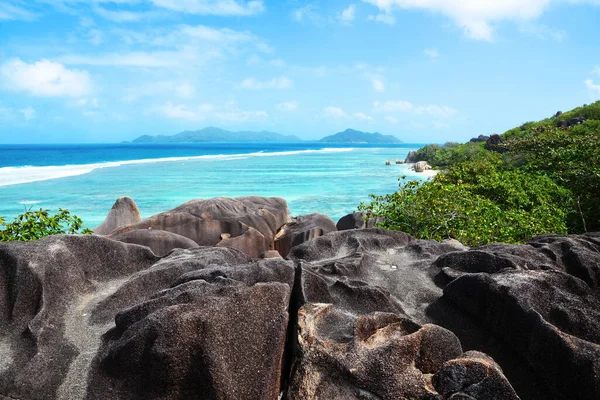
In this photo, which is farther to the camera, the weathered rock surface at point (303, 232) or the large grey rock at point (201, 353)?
the weathered rock surface at point (303, 232)

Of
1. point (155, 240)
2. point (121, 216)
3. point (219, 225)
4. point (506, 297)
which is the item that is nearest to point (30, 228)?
point (155, 240)

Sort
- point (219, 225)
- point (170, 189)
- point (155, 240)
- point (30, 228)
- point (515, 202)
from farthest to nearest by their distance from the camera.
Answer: point (170, 189) → point (515, 202) → point (219, 225) → point (155, 240) → point (30, 228)

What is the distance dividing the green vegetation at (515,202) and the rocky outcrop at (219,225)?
308cm

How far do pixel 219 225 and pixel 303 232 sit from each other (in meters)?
2.34

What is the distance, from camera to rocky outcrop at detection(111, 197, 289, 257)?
12.3 meters

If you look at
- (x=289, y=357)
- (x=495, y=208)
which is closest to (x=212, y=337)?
(x=289, y=357)

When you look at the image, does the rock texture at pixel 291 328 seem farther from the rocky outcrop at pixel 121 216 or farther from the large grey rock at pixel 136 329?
the rocky outcrop at pixel 121 216

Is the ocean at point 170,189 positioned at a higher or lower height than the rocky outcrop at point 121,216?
lower

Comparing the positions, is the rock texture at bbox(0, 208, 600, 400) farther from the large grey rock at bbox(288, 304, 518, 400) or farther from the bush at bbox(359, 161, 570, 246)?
the bush at bbox(359, 161, 570, 246)

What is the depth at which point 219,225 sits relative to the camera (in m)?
13.2

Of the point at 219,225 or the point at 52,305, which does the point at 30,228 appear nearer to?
the point at 219,225

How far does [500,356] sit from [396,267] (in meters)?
1.84

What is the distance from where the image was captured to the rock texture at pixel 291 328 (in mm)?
3383

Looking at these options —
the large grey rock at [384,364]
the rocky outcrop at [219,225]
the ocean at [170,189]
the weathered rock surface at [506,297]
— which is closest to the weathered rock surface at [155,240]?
the rocky outcrop at [219,225]
